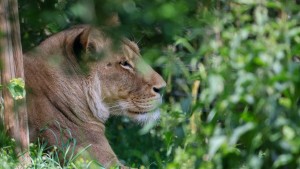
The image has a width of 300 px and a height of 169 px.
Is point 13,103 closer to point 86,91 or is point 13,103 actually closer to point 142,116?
point 86,91

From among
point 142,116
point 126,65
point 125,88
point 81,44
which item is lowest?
point 142,116

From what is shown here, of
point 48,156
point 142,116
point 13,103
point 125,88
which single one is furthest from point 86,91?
point 13,103

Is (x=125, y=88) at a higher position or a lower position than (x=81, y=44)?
lower

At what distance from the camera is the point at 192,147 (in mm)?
3582

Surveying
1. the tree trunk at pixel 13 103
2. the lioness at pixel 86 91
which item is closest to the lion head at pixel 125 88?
the lioness at pixel 86 91

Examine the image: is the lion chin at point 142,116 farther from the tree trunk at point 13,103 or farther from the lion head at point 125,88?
the tree trunk at point 13,103

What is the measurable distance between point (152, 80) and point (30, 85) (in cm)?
92

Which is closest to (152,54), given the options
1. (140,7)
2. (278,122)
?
(140,7)

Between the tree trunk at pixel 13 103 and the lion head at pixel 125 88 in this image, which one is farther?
the lion head at pixel 125 88

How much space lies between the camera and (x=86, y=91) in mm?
5664

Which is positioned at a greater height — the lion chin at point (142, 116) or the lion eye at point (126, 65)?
the lion eye at point (126, 65)

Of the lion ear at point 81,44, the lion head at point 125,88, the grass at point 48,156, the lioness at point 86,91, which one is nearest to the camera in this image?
the grass at point 48,156

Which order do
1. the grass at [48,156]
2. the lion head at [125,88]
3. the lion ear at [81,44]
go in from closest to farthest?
the grass at [48,156] → the lion ear at [81,44] → the lion head at [125,88]

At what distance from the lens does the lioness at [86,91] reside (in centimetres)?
529
